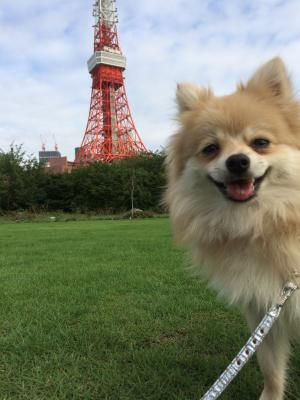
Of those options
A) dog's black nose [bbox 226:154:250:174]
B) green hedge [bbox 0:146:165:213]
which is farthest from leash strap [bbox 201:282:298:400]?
green hedge [bbox 0:146:165:213]

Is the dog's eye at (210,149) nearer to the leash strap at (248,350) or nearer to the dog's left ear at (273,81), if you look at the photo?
the dog's left ear at (273,81)

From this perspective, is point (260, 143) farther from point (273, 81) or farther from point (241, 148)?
point (273, 81)

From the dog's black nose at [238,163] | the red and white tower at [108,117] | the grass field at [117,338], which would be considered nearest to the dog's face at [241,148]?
the dog's black nose at [238,163]

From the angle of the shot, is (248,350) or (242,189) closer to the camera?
(248,350)

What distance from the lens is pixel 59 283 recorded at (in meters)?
5.79

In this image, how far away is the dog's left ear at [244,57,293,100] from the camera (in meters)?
2.66

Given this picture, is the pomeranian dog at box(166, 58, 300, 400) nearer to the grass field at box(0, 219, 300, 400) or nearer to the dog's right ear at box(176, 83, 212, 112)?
the dog's right ear at box(176, 83, 212, 112)

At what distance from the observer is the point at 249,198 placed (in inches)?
93.4

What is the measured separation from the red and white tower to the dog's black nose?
50729mm

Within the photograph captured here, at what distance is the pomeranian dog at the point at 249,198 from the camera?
229cm

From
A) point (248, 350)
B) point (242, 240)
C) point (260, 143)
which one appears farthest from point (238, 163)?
point (248, 350)

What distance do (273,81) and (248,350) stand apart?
→ 1813 mm

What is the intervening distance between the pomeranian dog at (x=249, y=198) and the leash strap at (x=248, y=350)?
3.6 inches

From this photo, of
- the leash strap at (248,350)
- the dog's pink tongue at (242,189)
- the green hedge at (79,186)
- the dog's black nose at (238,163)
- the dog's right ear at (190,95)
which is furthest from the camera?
the green hedge at (79,186)
